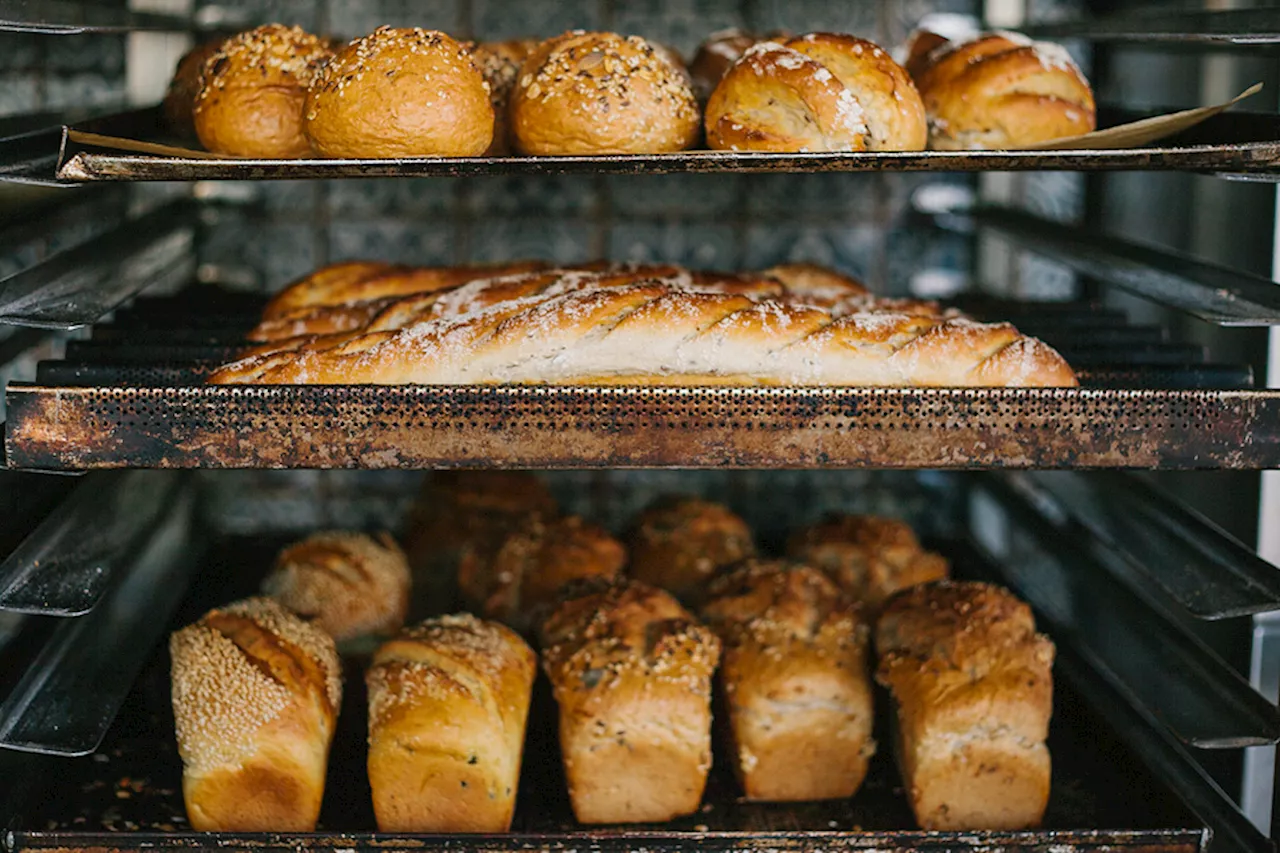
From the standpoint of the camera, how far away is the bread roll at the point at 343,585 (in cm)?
285

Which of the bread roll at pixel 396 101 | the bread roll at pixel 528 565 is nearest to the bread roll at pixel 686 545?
the bread roll at pixel 528 565

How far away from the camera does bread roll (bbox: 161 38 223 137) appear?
252cm

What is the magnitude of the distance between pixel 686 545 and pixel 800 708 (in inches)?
29.7

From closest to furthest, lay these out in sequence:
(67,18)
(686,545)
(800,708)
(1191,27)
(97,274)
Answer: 1. (67,18)
2. (1191,27)
3. (97,274)
4. (800,708)
5. (686,545)

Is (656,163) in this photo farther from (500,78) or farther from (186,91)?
(186,91)

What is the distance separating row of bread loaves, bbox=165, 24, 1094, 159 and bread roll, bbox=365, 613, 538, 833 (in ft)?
3.01

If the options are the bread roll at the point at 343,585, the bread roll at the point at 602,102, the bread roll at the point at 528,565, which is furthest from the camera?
the bread roll at the point at 528,565

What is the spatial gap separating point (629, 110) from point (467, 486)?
1.41 m

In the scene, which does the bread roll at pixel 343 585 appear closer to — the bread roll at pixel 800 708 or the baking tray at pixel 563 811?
the baking tray at pixel 563 811

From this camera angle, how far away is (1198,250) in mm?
3293

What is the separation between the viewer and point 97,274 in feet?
7.66

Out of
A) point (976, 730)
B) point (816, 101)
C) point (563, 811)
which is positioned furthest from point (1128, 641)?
point (816, 101)

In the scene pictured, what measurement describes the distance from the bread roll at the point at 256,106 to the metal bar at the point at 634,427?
536 mm

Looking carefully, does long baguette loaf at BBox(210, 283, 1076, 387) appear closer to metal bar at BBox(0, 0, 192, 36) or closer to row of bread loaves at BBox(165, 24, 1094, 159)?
row of bread loaves at BBox(165, 24, 1094, 159)
